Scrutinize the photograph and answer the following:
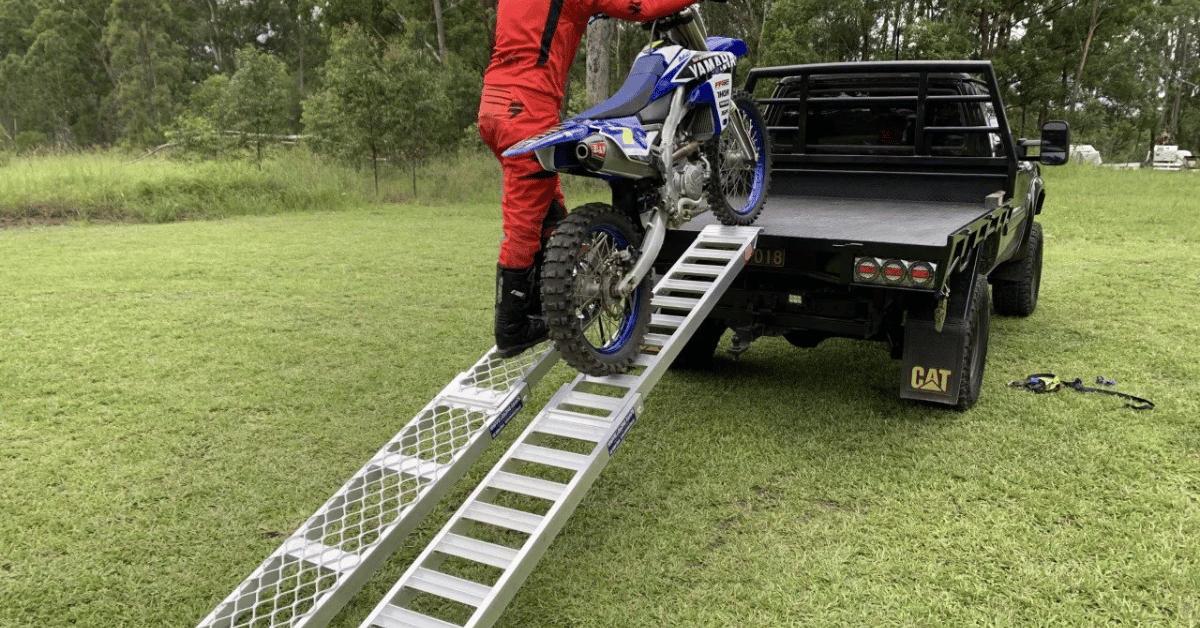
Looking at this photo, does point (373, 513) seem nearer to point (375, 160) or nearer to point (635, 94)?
point (635, 94)

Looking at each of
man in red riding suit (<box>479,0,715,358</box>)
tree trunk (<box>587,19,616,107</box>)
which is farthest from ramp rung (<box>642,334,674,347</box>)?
tree trunk (<box>587,19,616,107</box>)

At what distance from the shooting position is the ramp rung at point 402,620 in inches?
87.9

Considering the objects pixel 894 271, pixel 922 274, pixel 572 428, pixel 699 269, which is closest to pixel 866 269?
pixel 894 271

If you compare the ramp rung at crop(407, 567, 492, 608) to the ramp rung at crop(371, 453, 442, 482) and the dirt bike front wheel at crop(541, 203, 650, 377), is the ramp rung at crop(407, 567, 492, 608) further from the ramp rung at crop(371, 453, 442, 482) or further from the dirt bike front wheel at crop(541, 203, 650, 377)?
the dirt bike front wheel at crop(541, 203, 650, 377)

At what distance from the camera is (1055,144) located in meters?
4.76

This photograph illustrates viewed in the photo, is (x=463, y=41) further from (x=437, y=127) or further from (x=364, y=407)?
(x=364, y=407)

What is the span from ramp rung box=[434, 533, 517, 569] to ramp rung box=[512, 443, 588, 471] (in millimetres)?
370

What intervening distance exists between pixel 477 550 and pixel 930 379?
242 cm

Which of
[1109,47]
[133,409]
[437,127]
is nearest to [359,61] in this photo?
[437,127]

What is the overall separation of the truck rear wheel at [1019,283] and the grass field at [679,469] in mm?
141

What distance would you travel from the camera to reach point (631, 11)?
322cm

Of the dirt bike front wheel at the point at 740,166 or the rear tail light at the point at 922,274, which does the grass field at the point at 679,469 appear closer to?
the rear tail light at the point at 922,274

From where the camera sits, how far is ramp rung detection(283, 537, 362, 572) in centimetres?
250

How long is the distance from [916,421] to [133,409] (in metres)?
4.15
